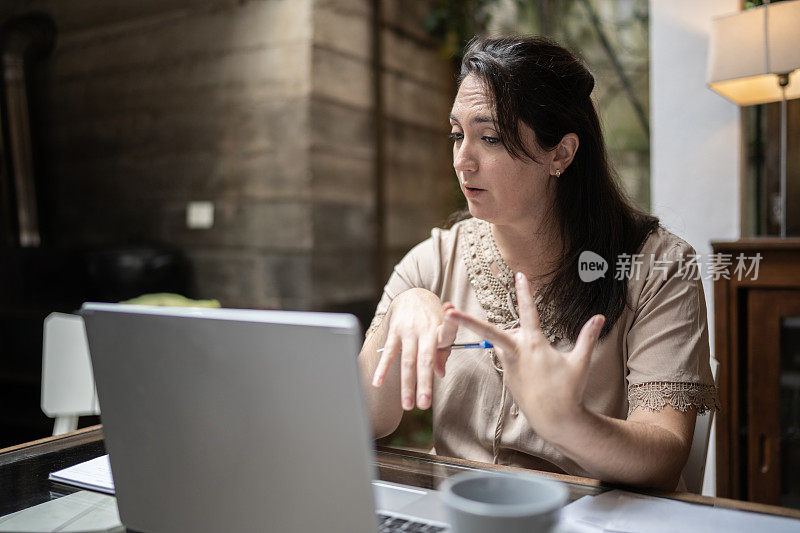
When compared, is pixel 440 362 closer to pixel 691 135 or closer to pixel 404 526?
pixel 404 526

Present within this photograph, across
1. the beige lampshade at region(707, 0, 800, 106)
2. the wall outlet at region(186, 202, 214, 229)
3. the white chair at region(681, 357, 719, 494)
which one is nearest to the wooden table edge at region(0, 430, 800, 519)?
the white chair at region(681, 357, 719, 494)

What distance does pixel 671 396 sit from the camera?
103 cm

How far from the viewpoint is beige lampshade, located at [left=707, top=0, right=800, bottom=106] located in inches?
76.8

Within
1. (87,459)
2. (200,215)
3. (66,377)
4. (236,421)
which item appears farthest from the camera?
(200,215)

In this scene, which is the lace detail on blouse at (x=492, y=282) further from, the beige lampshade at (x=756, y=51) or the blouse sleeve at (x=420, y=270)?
the beige lampshade at (x=756, y=51)

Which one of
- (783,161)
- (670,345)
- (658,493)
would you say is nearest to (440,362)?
(658,493)

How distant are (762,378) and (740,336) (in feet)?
0.43

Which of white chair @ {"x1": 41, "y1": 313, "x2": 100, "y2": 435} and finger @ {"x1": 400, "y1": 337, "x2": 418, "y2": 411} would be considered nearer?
finger @ {"x1": 400, "y1": 337, "x2": 418, "y2": 411}

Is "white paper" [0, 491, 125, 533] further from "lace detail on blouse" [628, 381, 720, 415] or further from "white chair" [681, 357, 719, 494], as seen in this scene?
"white chair" [681, 357, 719, 494]

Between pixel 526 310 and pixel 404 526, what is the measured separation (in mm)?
258

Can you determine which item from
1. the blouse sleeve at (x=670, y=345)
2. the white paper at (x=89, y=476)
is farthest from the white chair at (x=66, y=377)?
the blouse sleeve at (x=670, y=345)
